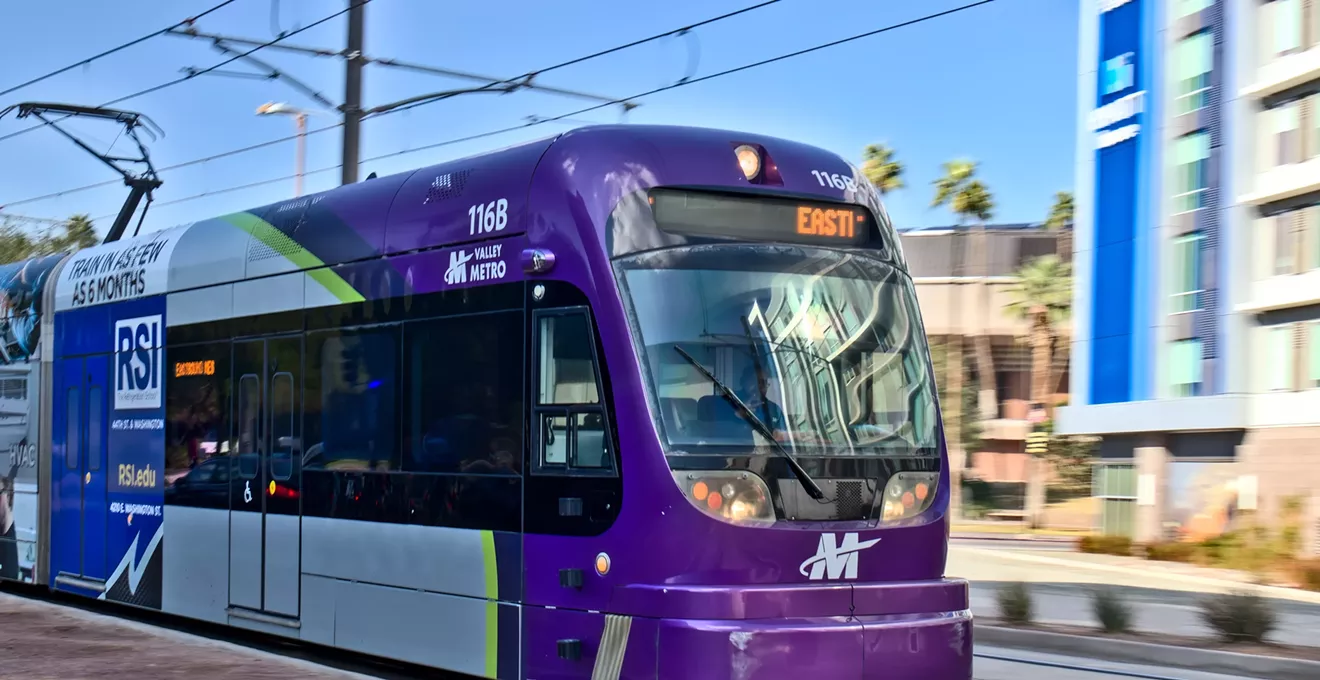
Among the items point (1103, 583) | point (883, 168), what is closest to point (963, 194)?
point (883, 168)

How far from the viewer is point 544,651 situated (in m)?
8.77

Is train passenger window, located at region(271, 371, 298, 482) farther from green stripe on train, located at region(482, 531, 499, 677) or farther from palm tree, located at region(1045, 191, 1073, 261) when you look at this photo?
palm tree, located at region(1045, 191, 1073, 261)

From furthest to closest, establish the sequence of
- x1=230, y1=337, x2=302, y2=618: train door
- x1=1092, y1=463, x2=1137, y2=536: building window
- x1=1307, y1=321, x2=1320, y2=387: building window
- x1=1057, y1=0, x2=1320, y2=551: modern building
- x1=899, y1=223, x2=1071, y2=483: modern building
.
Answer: x1=899, y1=223, x2=1071, y2=483: modern building < x1=1092, y1=463, x2=1137, y2=536: building window < x1=1057, y1=0, x2=1320, y2=551: modern building < x1=1307, y1=321, x2=1320, y2=387: building window < x1=230, y1=337, x2=302, y2=618: train door

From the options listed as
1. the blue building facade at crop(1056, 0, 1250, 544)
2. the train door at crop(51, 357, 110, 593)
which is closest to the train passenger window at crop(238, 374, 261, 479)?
the train door at crop(51, 357, 110, 593)

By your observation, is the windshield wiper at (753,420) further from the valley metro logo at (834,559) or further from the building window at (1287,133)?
the building window at (1287,133)

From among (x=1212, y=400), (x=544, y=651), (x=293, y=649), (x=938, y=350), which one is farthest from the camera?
(x=938, y=350)

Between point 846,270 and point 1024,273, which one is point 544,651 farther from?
point 1024,273

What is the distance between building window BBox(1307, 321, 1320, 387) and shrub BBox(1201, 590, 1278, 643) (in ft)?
76.3

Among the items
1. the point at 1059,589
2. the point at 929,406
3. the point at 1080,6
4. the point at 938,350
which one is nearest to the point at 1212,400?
the point at 1080,6

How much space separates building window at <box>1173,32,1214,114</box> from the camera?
38781 mm

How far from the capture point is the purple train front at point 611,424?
26.9 feet

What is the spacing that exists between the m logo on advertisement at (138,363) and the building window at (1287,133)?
29115mm

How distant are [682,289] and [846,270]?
1060 millimetres

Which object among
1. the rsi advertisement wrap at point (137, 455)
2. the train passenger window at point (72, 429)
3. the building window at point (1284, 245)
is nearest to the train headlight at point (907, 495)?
the rsi advertisement wrap at point (137, 455)
